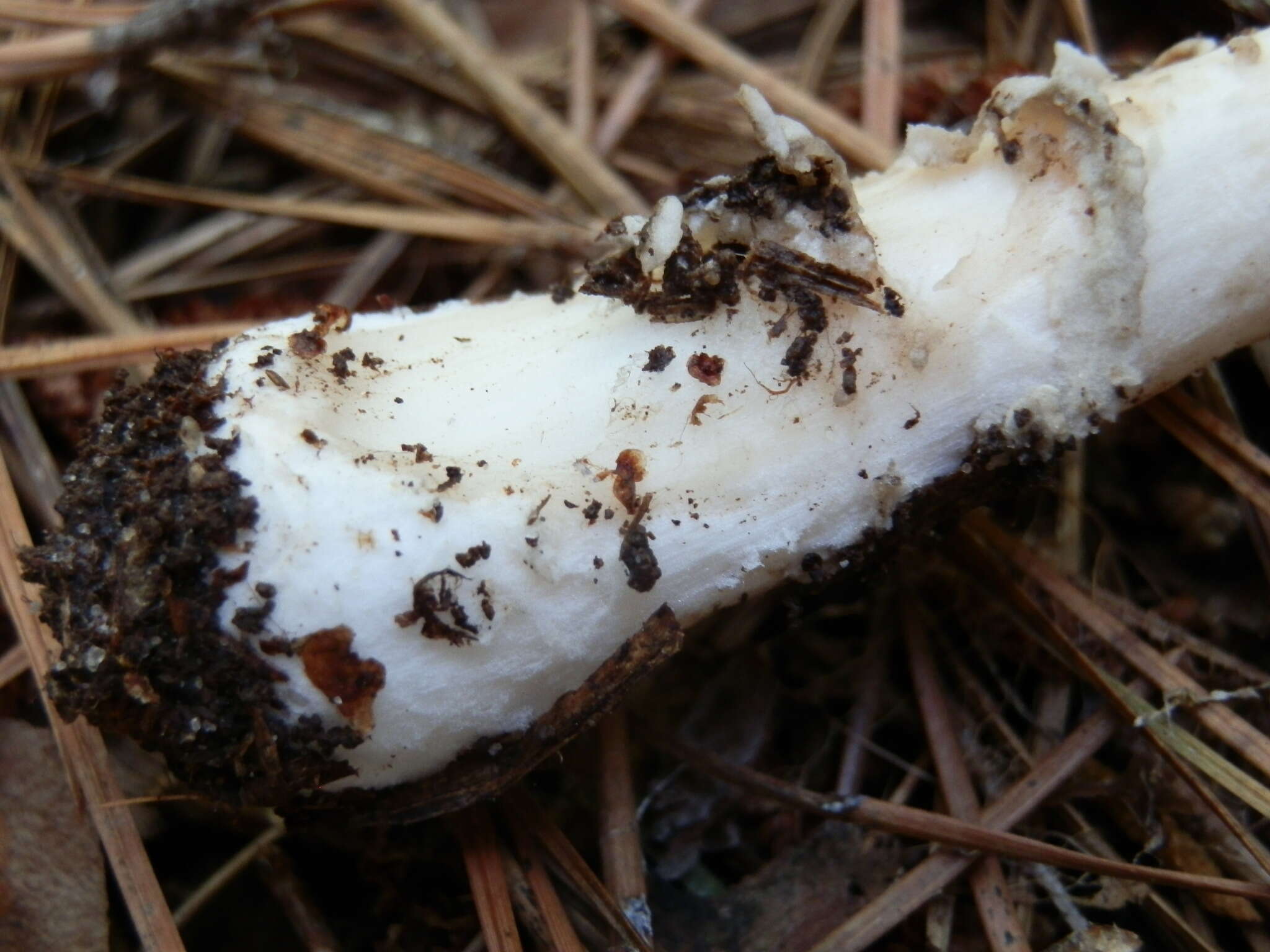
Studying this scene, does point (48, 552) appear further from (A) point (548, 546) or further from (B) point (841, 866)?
(B) point (841, 866)

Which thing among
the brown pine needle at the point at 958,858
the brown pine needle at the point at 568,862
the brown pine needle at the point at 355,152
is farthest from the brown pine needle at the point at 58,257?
the brown pine needle at the point at 958,858

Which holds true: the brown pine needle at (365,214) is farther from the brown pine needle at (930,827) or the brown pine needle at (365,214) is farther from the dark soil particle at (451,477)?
the brown pine needle at (930,827)

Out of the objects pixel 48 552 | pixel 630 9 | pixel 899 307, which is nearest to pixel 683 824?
pixel 899 307

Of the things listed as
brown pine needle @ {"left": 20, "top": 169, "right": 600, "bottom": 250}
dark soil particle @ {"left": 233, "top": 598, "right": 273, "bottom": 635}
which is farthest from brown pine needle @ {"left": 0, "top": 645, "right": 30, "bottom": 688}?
brown pine needle @ {"left": 20, "top": 169, "right": 600, "bottom": 250}

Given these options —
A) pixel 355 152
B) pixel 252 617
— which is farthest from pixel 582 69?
pixel 252 617

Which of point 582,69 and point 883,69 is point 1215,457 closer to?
point 883,69

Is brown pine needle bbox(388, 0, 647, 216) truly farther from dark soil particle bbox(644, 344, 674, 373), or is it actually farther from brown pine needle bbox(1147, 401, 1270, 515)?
brown pine needle bbox(1147, 401, 1270, 515)
